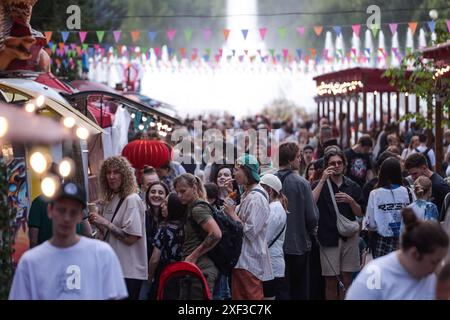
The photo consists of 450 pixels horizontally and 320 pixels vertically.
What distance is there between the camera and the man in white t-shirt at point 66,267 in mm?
5930

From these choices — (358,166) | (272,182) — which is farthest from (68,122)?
(358,166)

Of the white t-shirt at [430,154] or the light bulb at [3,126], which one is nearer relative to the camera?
the light bulb at [3,126]

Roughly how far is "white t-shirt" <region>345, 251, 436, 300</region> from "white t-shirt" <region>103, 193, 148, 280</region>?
11.8 ft

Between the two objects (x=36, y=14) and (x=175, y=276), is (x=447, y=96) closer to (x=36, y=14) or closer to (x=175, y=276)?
(x=175, y=276)

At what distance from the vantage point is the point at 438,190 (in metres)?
10.9

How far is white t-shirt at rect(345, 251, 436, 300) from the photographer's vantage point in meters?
5.80

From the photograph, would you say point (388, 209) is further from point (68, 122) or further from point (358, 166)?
point (358, 166)

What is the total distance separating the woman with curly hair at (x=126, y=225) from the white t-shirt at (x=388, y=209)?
226 cm

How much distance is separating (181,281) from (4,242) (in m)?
1.55

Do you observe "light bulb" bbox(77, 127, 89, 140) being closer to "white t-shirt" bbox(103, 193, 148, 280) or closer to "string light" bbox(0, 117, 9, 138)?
"white t-shirt" bbox(103, 193, 148, 280)

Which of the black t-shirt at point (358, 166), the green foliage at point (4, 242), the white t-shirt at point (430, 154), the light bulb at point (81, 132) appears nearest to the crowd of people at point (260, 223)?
the green foliage at point (4, 242)

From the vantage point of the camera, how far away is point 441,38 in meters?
19.7

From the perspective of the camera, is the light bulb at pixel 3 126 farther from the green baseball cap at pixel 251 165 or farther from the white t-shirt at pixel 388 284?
the green baseball cap at pixel 251 165

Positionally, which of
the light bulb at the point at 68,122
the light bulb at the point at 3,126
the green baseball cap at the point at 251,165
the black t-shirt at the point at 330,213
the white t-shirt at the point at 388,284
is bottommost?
the white t-shirt at the point at 388,284
